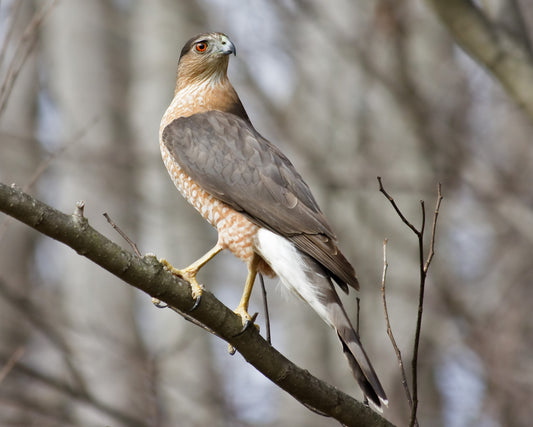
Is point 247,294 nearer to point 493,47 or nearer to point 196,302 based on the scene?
point 196,302

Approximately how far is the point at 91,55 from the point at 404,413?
9512mm

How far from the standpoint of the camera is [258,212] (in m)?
4.73

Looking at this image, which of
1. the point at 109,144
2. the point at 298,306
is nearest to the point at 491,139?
the point at 298,306

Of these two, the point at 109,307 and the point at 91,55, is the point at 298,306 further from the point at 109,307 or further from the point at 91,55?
the point at 91,55

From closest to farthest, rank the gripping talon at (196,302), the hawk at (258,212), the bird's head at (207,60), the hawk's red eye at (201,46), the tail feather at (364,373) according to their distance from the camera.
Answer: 1. the gripping talon at (196,302)
2. the tail feather at (364,373)
3. the hawk at (258,212)
4. the bird's head at (207,60)
5. the hawk's red eye at (201,46)

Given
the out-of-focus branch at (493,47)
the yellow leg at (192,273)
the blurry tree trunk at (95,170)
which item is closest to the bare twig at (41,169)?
the yellow leg at (192,273)

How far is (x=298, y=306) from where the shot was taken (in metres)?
11.7

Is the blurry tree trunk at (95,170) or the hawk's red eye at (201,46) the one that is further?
the blurry tree trunk at (95,170)

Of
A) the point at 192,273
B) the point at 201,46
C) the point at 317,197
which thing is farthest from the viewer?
the point at 317,197

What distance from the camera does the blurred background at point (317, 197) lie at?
27.7ft

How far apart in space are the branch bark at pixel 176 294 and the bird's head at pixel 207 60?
2494 millimetres

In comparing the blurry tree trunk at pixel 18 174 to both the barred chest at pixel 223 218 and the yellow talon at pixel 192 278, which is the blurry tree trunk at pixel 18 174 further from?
the yellow talon at pixel 192 278

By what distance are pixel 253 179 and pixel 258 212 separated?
283mm

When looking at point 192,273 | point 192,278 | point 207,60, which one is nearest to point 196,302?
point 192,278
